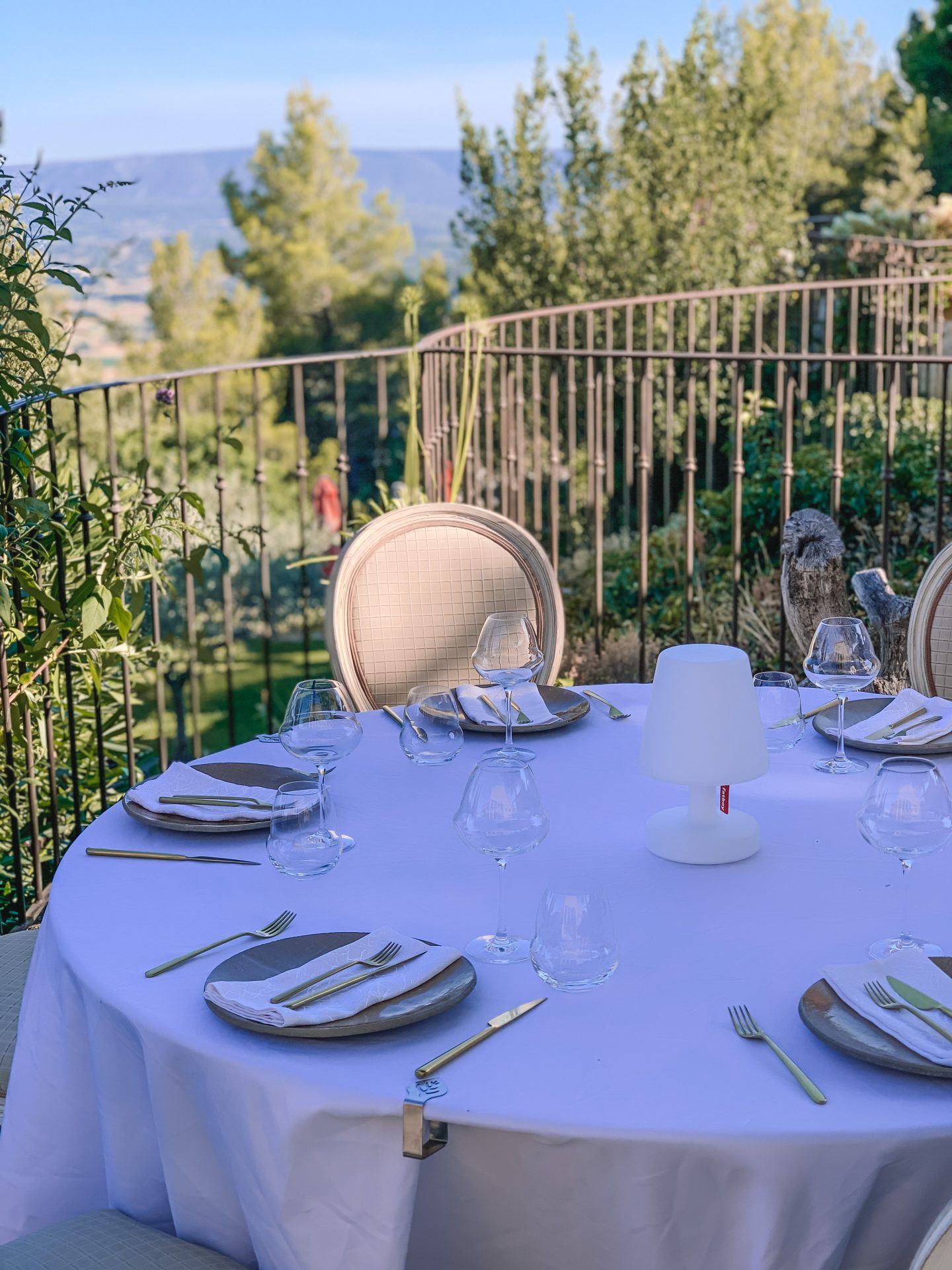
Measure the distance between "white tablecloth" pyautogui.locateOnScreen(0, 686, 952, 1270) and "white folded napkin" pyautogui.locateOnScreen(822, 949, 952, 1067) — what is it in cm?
4

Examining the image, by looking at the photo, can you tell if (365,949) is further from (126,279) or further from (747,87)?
(126,279)

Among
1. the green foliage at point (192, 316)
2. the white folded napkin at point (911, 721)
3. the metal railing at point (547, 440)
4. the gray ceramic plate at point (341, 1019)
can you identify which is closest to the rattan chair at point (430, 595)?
the metal railing at point (547, 440)

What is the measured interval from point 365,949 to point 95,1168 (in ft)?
1.51

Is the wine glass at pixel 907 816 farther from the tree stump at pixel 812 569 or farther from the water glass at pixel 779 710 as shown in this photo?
the tree stump at pixel 812 569

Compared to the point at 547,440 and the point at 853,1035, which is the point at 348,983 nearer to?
the point at 853,1035

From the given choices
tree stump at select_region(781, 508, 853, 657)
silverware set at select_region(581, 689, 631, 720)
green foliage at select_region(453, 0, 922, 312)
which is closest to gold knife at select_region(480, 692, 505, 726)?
silverware set at select_region(581, 689, 631, 720)

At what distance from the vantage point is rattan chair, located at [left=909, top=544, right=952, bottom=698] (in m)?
2.49

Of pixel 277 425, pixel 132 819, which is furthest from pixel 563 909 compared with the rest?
pixel 277 425

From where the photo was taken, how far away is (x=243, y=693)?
19500 mm

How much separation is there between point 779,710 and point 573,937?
92 cm

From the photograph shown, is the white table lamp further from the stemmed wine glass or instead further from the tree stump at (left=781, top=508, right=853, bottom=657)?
the tree stump at (left=781, top=508, right=853, bottom=657)

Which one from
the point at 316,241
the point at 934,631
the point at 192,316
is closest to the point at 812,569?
the point at 934,631

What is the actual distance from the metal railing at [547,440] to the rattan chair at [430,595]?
52 centimetres

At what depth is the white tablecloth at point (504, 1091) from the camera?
1.06m
